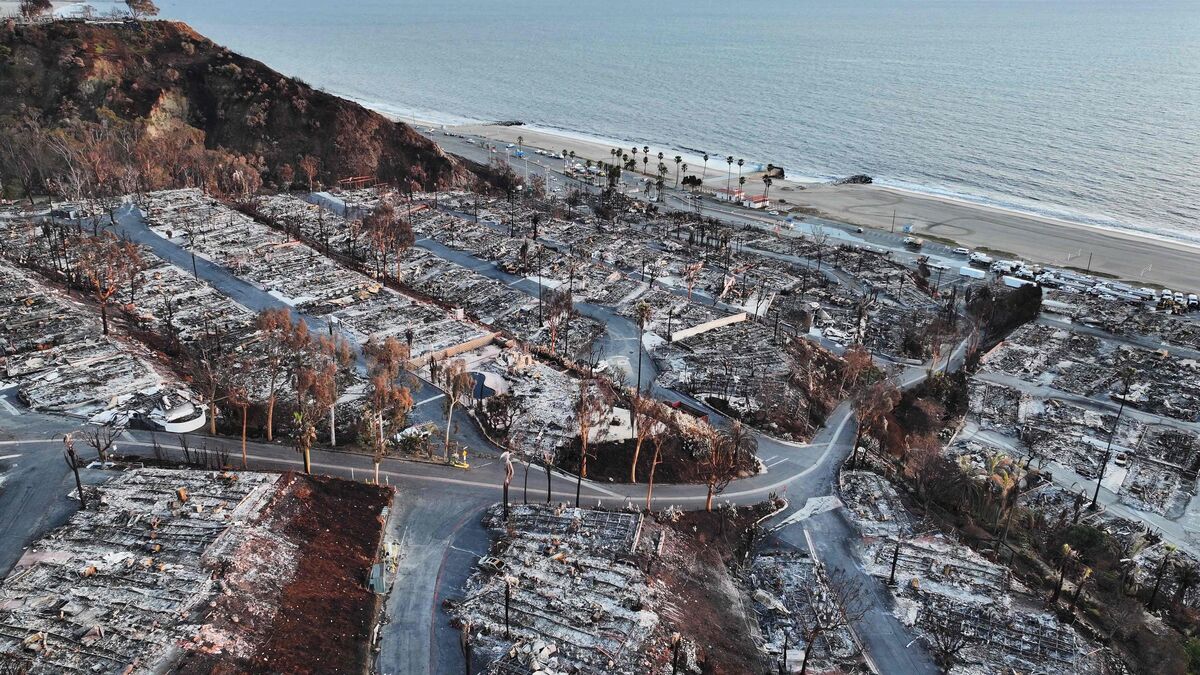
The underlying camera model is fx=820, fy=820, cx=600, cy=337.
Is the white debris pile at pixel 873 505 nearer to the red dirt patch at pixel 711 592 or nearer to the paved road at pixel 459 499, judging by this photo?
the paved road at pixel 459 499

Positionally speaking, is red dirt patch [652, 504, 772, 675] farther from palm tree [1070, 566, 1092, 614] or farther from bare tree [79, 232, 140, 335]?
bare tree [79, 232, 140, 335]

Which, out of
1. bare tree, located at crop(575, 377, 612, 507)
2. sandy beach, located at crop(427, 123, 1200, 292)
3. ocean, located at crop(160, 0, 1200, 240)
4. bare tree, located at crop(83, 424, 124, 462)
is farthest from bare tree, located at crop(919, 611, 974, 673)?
ocean, located at crop(160, 0, 1200, 240)

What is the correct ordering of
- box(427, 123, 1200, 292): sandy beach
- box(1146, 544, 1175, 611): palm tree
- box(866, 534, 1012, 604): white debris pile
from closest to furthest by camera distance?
box(866, 534, 1012, 604): white debris pile < box(1146, 544, 1175, 611): palm tree < box(427, 123, 1200, 292): sandy beach

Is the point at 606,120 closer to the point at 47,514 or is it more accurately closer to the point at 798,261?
the point at 798,261

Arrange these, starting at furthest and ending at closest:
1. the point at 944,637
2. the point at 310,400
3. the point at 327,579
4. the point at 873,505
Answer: the point at 873,505
the point at 310,400
the point at 327,579
the point at 944,637

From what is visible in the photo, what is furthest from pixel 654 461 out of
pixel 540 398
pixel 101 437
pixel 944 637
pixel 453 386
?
pixel 101 437

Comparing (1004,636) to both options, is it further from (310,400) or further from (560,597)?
(310,400)

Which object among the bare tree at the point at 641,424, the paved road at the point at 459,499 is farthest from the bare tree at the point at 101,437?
the bare tree at the point at 641,424

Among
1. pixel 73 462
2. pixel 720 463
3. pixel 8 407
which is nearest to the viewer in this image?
pixel 73 462

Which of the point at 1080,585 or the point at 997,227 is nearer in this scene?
the point at 1080,585
